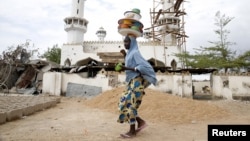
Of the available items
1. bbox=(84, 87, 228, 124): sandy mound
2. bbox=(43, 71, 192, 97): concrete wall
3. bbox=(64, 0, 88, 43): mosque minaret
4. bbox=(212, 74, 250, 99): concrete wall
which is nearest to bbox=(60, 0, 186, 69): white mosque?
bbox=(64, 0, 88, 43): mosque minaret

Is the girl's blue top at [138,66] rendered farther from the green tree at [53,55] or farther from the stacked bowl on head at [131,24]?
the green tree at [53,55]

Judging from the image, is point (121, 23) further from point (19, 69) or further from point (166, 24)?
point (166, 24)

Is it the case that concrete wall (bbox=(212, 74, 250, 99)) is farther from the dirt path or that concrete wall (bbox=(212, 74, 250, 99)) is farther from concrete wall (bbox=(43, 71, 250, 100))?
the dirt path

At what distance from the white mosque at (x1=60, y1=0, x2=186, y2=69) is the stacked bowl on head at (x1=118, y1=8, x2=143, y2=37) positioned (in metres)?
13.2

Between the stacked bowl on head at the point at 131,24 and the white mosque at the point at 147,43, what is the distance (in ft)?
43.3

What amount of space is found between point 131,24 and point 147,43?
18.1 metres

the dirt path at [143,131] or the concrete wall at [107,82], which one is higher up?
the concrete wall at [107,82]

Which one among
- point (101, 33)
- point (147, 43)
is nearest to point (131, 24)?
point (147, 43)

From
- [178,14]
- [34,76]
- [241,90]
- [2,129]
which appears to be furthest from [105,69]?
[178,14]

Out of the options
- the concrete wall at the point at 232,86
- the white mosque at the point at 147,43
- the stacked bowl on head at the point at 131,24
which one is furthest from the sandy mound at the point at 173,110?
the white mosque at the point at 147,43

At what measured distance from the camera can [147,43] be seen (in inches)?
849

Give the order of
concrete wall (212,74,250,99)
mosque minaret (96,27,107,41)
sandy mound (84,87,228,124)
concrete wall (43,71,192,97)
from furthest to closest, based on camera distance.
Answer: mosque minaret (96,27,107,41)
concrete wall (43,71,192,97)
concrete wall (212,74,250,99)
sandy mound (84,87,228,124)

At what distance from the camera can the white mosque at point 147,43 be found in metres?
Result: 20.5

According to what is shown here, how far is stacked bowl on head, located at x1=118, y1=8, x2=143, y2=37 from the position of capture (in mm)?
3705
